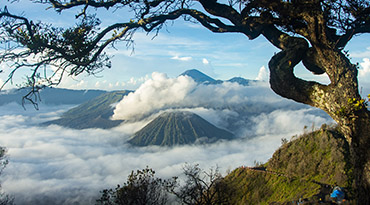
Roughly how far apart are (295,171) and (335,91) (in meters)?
30.2

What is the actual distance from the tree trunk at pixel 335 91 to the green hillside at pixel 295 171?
21261 mm

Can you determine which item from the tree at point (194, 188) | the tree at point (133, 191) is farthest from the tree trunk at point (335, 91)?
the tree at point (133, 191)

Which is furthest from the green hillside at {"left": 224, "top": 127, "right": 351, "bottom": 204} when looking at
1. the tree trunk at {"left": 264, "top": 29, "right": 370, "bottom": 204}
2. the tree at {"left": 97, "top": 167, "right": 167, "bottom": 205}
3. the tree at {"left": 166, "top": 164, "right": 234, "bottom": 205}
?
the tree trunk at {"left": 264, "top": 29, "right": 370, "bottom": 204}

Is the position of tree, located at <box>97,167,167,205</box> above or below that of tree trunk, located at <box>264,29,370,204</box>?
below

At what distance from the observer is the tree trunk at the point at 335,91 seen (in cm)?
485

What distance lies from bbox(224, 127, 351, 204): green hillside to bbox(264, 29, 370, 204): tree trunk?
2126 cm

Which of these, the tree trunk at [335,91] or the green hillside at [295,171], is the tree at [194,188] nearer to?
the green hillside at [295,171]

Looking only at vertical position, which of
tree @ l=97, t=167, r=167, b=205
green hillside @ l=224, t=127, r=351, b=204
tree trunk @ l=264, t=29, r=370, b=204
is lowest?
green hillside @ l=224, t=127, r=351, b=204

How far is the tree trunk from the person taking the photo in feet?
15.9

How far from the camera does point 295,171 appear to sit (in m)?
31.8

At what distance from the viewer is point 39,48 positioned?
693cm

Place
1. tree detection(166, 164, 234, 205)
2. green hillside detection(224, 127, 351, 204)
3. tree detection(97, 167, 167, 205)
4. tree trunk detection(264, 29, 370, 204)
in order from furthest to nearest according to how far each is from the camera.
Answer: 1. green hillside detection(224, 127, 351, 204)
2. tree detection(97, 167, 167, 205)
3. tree detection(166, 164, 234, 205)
4. tree trunk detection(264, 29, 370, 204)

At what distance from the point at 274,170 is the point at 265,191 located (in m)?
4.25

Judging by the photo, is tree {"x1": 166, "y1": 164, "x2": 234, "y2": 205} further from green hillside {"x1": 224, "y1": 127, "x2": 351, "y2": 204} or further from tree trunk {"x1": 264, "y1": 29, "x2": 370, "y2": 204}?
tree trunk {"x1": 264, "y1": 29, "x2": 370, "y2": 204}
